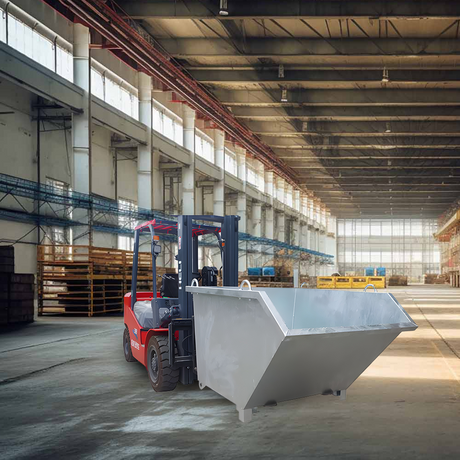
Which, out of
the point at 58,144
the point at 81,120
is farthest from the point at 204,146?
the point at 81,120

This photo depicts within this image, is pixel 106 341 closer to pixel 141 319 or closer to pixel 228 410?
pixel 141 319

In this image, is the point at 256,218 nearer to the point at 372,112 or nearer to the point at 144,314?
the point at 372,112

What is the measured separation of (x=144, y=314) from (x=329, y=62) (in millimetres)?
15906

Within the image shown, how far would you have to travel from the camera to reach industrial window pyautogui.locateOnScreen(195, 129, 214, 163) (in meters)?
29.5

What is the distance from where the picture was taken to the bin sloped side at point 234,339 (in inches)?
166

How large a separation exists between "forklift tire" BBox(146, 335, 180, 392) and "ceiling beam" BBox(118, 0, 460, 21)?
1195 centimetres

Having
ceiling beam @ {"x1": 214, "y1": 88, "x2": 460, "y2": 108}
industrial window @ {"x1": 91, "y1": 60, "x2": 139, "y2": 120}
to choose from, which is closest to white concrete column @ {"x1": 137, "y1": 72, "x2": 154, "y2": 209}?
industrial window @ {"x1": 91, "y1": 60, "x2": 139, "y2": 120}

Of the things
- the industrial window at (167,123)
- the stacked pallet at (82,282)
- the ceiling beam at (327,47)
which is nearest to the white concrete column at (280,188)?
the industrial window at (167,123)

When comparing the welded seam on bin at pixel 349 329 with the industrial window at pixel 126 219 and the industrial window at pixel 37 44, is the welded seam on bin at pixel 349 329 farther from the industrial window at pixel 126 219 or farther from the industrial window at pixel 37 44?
the industrial window at pixel 126 219

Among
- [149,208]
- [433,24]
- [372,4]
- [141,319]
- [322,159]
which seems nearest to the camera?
[141,319]

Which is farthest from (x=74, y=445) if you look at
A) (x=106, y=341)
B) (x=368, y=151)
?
(x=368, y=151)

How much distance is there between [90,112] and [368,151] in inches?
790

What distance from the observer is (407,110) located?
1001 inches

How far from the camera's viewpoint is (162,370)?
601 centimetres
